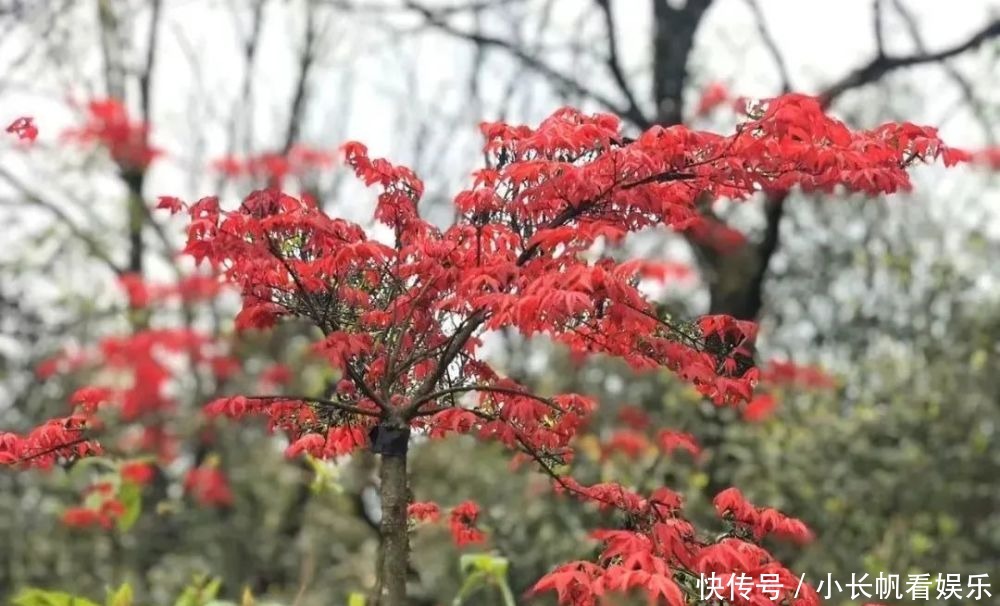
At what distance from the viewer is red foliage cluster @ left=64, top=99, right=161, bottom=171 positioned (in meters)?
5.66

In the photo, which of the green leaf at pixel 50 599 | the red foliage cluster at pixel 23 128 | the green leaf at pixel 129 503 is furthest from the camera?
the green leaf at pixel 129 503

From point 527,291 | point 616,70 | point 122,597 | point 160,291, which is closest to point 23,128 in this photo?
point 122,597

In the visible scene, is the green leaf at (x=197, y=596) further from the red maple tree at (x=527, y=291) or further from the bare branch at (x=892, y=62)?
the bare branch at (x=892, y=62)

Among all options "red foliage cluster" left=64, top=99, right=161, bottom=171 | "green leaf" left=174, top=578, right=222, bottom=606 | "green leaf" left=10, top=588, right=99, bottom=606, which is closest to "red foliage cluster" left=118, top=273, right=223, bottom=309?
"red foliage cluster" left=64, top=99, right=161, bottom=171

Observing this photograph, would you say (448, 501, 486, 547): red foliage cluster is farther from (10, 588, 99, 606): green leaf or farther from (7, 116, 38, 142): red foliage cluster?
(7, 116, 38, 142): red foliage cluster

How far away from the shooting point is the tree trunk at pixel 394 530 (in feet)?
7.59

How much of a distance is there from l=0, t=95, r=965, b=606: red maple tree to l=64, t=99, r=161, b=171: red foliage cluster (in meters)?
3.41

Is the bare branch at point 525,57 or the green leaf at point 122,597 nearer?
the green leaf at point 122,597

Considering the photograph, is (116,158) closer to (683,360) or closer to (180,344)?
(180,344)

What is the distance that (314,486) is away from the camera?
3.46 metres

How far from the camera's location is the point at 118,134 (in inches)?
225

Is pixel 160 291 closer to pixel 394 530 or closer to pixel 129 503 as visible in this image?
pixel 129 503

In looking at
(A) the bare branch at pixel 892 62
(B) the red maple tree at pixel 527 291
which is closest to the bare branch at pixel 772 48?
(A) the bare branch at pixel 892 62

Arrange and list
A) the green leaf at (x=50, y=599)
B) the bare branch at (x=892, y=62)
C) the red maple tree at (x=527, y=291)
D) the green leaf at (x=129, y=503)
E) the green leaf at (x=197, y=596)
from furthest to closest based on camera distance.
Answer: the bare branch at (x=892, y=62), the green leaf at (x=129, y=503), the green leaf at (x=197, y=596), the green leaf at (x=50, y=599), the red maple tree at (x=527, y=291)
